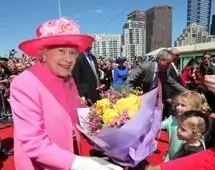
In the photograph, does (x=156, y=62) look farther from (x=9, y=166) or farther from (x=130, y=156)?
(x=130, y=156)

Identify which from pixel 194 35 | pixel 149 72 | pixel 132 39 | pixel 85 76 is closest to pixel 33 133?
pixel 149 72

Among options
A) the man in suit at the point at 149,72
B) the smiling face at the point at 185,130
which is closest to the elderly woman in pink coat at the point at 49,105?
the smiling face at the point at 185,130

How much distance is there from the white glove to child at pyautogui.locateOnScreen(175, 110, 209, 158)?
39.9 inches

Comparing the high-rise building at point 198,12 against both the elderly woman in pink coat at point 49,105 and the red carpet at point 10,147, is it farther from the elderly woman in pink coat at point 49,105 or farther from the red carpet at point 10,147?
the elderly woman in pink coat at point 49,105

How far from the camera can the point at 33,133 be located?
157 cm

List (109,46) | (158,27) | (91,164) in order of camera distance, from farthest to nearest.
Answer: (158,27) < (109,46) < (91,164)

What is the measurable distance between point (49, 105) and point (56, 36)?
1.12 ft

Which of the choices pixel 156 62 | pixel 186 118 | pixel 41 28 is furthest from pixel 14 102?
pixel 156 62

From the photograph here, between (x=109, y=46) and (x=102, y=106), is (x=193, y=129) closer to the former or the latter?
(x=102, y=106)

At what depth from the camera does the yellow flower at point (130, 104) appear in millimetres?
1691

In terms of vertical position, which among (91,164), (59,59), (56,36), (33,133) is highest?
(56,36)

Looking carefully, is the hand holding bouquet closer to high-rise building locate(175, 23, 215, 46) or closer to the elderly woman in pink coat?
the elderly woman in pink coat

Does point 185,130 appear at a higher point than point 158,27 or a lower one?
lower

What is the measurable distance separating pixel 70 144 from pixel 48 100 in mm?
264
